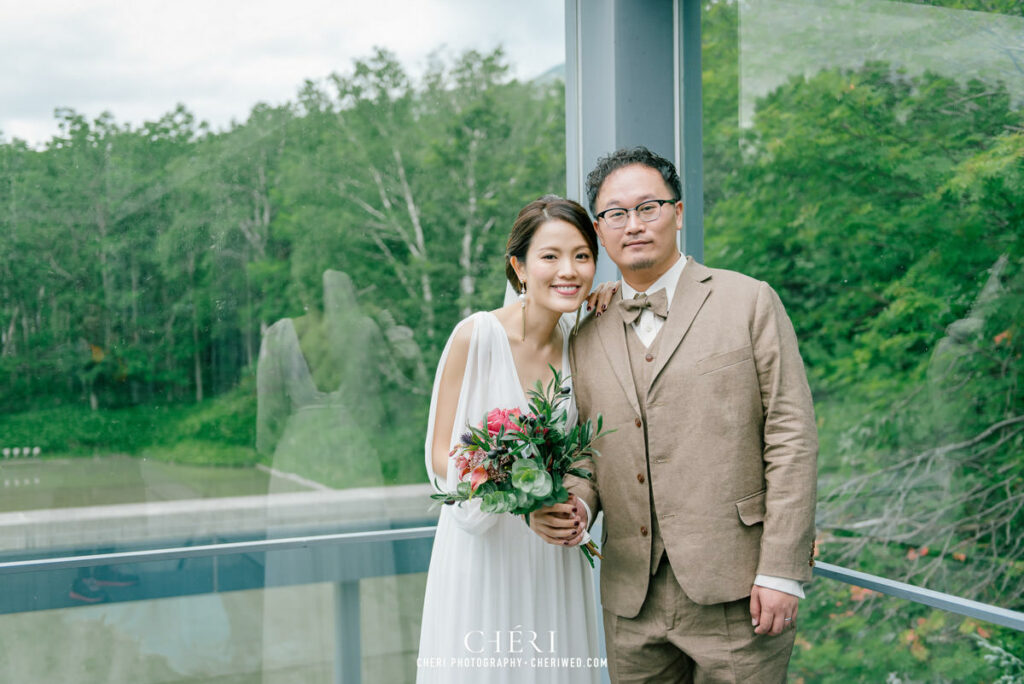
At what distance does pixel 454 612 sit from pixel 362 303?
1.56 metres

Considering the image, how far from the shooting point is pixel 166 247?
3.24 meters

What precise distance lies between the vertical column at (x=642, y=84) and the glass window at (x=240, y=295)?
1.27 feet

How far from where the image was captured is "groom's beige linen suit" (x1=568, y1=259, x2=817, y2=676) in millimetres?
1964

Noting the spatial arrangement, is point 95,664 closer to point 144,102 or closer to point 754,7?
point 144,102

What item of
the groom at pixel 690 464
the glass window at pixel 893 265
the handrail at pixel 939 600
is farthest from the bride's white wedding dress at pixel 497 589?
the glass window at pixel 893 265

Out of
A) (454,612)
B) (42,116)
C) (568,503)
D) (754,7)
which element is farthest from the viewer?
(754,7)

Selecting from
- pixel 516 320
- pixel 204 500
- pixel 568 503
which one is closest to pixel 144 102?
pixel 204 500

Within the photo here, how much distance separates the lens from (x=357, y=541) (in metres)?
3.48

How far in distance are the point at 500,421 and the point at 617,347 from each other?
15.9 inches

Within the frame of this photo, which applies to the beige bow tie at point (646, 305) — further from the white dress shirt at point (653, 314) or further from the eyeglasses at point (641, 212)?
the eyeglasses at point (641, 212)

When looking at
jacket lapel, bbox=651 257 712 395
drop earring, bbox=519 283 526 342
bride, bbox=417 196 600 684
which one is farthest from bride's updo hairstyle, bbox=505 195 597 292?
jacket lapel, bbox=651 257 712 395

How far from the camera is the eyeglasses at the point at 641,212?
2164 mm

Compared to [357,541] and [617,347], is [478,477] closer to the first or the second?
[617,347]

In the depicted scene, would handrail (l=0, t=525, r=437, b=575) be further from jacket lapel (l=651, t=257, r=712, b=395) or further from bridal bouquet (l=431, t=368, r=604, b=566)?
jacket lapel (l=651, t=257, r=712, b=395)
